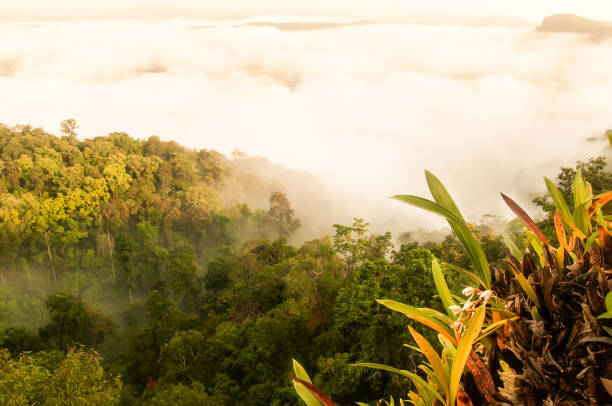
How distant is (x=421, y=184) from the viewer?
74062mm

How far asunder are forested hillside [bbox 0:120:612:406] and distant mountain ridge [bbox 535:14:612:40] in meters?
90.0

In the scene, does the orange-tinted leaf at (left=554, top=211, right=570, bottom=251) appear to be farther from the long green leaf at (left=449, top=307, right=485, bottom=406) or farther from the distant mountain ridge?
the distant mountain ridge

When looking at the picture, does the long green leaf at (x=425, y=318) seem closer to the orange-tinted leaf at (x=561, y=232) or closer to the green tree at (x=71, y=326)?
the orange-tinted leaf at (x=561, y=232)

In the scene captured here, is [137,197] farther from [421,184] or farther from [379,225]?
[421,184]

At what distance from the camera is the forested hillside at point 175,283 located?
7.60m

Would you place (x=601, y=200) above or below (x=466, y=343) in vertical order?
above

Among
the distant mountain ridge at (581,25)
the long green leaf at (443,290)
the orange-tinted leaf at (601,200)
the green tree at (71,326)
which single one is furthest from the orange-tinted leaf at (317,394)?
the distant mountain ridge at (581,25)

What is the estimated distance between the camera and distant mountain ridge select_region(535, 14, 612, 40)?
89.2m

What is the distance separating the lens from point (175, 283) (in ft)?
Result: 76.0

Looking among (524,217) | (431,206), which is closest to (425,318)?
(431,206)

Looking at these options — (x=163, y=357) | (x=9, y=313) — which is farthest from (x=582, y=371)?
(x=9, y=313)

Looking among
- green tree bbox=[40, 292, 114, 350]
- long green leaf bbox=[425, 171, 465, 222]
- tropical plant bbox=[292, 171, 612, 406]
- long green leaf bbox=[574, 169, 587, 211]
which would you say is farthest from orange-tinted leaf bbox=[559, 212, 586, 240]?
green tree bbox=[40, 292, 114, 350]

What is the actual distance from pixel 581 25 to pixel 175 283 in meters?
108

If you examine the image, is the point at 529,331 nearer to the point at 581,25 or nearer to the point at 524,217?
the point at 524,217
